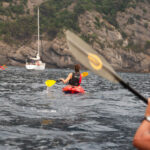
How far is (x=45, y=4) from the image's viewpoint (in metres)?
71.6

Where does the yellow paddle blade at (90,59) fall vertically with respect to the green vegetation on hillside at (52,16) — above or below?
below

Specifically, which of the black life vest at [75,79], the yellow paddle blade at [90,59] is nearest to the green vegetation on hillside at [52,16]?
the black life vest at [75,79]

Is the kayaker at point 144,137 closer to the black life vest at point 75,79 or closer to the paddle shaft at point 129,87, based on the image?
the paddle shaft at point 129,87

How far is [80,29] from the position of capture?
65812 millimetres

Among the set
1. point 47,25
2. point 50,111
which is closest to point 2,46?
point 47,25

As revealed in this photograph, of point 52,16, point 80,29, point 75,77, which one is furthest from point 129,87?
point 52,16

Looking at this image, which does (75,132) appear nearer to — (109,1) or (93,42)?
(93,42)

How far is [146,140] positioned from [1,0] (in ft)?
255

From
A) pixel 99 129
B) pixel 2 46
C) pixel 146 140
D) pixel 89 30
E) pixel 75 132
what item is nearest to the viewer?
pixel 146 140

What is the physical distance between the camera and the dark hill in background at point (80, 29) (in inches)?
2397

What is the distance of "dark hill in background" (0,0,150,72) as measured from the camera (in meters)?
60.9

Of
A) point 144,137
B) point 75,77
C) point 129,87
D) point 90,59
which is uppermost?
point 90,59

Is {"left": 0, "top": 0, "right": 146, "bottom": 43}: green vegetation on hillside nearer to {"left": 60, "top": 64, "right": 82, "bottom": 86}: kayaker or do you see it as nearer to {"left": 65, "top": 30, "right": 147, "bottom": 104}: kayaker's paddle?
{"left": 60, "top": 64, "right": 82, "bottom": 86}: kayaker

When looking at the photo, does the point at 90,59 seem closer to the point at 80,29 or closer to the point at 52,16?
the point at 80,29
